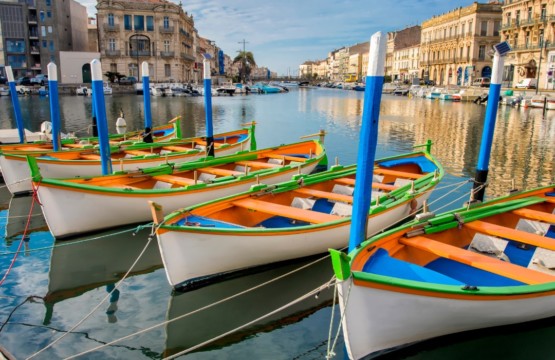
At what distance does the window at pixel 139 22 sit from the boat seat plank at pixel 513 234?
81255mm

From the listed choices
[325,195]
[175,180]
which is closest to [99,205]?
[175,180]

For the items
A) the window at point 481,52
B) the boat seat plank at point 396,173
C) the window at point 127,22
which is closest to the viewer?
the boat seat plank at point 396,173

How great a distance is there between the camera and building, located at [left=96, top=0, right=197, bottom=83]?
7819 centimetres

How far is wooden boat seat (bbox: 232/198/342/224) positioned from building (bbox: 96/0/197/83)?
76.9 m

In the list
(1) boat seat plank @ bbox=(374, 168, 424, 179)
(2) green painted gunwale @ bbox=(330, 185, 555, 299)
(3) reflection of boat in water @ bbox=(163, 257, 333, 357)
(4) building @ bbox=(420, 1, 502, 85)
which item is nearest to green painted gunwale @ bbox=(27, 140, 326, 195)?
(1) boat seat plank @ bbox=(374, 168, 424, 179)

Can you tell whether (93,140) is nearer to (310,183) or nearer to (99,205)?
(99,205)

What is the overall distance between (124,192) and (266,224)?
130 inches

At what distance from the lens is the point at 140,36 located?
8050cm

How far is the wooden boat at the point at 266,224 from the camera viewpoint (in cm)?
760

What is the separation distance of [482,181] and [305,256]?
530 cm

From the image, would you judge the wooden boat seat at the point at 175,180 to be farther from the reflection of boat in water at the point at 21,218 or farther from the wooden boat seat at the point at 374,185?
the wooden boat seat at the point at 374,185

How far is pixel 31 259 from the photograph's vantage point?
9859 millimetres

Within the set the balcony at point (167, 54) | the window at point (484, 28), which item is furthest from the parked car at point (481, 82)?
the balcony at point (167, 54)

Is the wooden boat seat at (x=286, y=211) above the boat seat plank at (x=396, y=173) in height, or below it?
below
